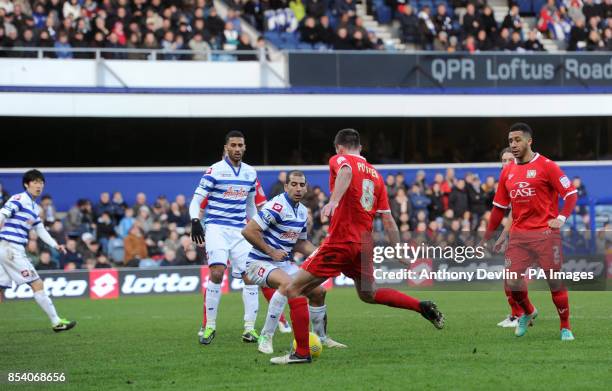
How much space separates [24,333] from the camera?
15.3 m

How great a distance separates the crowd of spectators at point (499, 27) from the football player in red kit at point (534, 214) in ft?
62.8

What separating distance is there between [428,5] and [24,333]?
21.2m

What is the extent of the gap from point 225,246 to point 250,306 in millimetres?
793

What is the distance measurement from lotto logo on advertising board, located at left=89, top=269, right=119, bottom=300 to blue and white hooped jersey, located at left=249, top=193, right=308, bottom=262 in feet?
43.5

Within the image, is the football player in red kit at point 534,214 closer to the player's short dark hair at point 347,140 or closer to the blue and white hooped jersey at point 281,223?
the player's short dark hair at point 347,140

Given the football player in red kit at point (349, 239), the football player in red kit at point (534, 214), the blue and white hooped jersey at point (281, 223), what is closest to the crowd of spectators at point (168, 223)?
the football player in red kit at point (534, 214)

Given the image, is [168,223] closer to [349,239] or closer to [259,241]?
[259,241]

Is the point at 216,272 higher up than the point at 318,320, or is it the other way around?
the point at 216,272

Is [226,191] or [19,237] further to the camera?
[19,237]

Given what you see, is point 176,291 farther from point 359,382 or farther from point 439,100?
point 359,382

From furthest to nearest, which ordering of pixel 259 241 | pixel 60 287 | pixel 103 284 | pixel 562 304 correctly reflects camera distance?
pixel 103 284
pixel 60 287
pixel 562 304
pixel 259 241

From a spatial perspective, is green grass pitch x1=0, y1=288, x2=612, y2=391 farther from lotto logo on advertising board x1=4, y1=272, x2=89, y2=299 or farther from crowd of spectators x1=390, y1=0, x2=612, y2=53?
crowd of spectators x1=390, y1=0, x2=612, y2=53

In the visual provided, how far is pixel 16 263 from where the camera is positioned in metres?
16.0

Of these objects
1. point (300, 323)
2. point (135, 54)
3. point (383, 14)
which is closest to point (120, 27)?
point (135, 54)
